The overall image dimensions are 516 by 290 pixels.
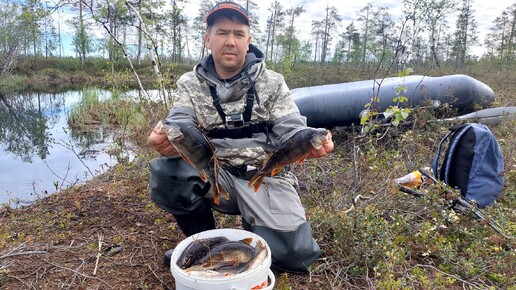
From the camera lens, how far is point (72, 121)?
12.5m

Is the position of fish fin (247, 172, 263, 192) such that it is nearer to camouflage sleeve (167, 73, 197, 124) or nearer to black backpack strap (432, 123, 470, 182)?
camouflage sleeve (167, 73, 197, 124)

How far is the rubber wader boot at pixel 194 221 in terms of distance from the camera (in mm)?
3248

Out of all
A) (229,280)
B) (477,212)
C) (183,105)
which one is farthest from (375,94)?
(229,280)

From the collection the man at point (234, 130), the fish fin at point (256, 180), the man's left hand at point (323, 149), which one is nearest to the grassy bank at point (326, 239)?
the man at point (234, 130)

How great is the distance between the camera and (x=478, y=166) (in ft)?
13.3

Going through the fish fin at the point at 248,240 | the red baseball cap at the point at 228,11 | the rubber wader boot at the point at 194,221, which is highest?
the red baseball cap at the point at 228,11

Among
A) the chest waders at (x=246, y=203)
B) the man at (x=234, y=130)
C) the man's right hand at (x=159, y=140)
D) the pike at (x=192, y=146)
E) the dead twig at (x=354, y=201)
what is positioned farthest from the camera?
the dead twig at (x=354, y=201)

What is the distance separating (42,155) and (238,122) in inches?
297

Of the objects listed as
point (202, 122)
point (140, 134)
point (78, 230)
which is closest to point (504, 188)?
point (202, 122)

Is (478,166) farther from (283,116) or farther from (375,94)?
(375,94)

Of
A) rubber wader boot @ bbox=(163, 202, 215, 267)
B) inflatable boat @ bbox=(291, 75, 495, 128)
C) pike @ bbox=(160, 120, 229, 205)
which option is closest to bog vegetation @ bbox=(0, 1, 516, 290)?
rubber wader boot @ bbox=(163, 202, 215, 267)

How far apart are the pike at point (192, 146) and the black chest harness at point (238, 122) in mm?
625

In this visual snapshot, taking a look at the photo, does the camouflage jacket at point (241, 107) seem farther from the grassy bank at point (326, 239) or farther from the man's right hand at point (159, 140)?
the grassy bank at point (326, 239)

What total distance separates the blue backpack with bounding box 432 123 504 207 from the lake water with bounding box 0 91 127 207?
531cm
